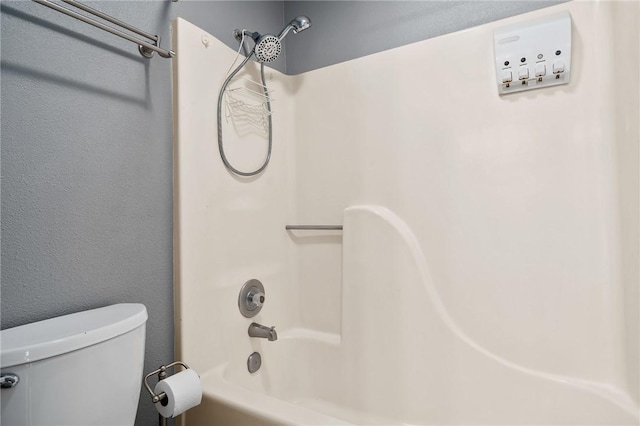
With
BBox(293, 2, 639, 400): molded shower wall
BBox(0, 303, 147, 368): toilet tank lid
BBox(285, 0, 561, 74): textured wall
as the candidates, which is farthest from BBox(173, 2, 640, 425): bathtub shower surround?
BBox(0, 303, 147, 368): toilet tank lid

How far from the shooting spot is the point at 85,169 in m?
0.94

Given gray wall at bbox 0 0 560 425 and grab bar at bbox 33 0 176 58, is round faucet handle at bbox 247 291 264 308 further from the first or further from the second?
grab bar at bbox 33 0 176 58

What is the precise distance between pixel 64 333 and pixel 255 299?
760 millimetres

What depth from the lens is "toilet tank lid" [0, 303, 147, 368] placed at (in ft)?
2.12

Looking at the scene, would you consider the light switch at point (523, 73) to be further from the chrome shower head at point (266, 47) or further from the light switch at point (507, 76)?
the chrome shower head at point (266, 47)

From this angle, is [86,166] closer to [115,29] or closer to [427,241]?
[115,29]

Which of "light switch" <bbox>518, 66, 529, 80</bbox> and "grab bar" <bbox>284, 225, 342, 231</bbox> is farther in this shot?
"grab bar" <bbox>284, 225, 342, 231</bbox>

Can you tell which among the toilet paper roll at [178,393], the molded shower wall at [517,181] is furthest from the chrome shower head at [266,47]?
the toilet paper roll at [178,393]

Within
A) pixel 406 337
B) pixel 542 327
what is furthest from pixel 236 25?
pixel 542 327

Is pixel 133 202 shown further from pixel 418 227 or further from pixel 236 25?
pixel 418 227

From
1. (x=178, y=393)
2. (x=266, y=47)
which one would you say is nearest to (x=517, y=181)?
(x=266, y=47)

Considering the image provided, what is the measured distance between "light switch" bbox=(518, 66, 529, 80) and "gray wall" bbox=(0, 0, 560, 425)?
0.93ft

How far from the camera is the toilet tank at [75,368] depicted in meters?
0.65

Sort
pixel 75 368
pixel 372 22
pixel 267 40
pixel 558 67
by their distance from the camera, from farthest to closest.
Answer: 1. pixel 372 22
2. pixel 267 40
3. pixel 558 67
4. pixel 75 368
